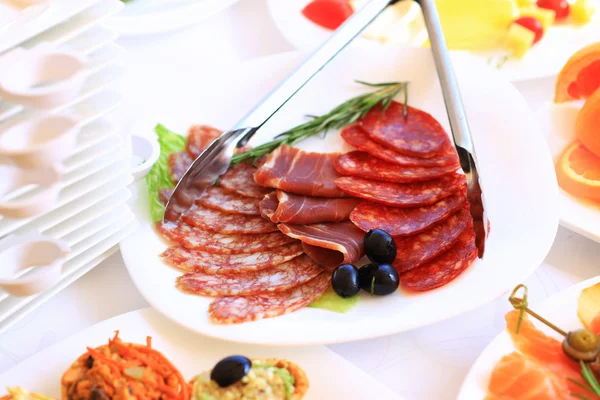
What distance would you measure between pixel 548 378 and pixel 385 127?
0.75m

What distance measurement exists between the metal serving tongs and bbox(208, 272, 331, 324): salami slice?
29 cm

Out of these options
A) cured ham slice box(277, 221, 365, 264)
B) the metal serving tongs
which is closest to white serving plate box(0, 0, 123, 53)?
the metal serving tongs

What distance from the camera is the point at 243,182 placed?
1.48 meters

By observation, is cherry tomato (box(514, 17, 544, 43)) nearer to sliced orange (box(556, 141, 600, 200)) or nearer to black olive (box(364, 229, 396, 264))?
sliced orange (box(556, 141, 600, 200))

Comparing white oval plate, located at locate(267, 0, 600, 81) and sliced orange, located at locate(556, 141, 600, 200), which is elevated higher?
white oval plate, located at locate(267, 0, 600, 81)

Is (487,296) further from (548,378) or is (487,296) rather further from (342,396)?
(342,396)

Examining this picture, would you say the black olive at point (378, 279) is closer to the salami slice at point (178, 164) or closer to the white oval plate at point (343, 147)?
the white oval plate at point (343, 147)

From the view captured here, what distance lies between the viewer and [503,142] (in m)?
1.49

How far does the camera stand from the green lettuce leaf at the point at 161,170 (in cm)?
142

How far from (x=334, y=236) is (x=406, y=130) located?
0.42 meters

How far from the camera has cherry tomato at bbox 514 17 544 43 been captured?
1.93 meters

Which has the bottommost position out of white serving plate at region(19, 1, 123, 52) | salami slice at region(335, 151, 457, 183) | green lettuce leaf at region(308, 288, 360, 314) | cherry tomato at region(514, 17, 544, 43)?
green lettuce leaf at region(308, 288, 360, 314)

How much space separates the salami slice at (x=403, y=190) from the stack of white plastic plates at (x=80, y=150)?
1.61 ft

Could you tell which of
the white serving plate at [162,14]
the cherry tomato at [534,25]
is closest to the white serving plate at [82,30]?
the white serving plate at [162,14]
